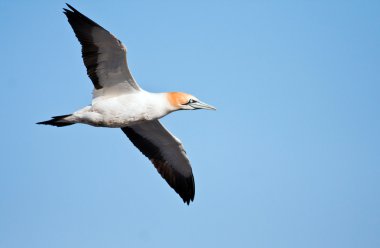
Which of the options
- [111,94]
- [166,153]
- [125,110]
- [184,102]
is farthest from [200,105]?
[166,153]

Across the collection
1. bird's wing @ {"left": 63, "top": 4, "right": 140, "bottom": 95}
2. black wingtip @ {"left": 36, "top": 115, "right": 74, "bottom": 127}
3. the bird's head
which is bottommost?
black wingtip @ {"left": 36, "top": 115, "right": 74, "bottom": 127}

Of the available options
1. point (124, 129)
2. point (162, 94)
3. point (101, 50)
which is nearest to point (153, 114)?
point (162, 94)

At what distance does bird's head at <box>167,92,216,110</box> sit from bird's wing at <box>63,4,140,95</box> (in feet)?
2.55

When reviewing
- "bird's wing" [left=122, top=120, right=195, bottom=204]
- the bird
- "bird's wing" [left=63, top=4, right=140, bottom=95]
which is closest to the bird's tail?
the bird

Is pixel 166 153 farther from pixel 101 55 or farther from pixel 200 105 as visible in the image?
pixel 101 55

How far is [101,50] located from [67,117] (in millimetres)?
1622

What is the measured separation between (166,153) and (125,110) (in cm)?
285

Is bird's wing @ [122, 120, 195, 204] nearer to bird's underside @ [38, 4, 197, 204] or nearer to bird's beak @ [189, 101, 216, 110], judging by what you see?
bird's beak @ [189, 101, 216, 110]

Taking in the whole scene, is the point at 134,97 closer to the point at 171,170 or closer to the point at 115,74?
the point at 115,74

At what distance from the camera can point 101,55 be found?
44.8ft

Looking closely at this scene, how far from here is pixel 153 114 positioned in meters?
14.0

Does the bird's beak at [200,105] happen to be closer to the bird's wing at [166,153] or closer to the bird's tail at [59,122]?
the bird's wing at [166,153]

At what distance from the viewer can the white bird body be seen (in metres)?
13.9

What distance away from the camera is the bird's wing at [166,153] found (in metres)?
16.0
